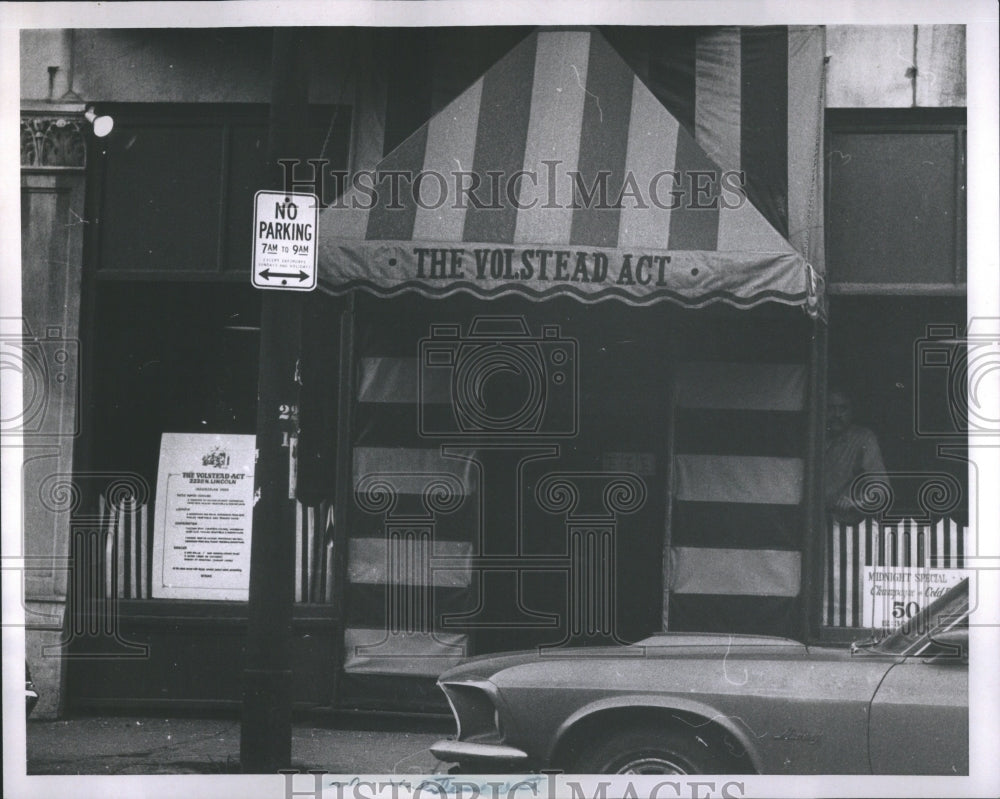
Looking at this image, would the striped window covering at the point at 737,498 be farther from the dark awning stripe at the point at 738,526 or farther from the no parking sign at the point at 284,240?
the no parking sign at the point at 284,240

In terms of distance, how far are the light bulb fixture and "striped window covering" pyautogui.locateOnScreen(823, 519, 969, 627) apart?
16.7ft

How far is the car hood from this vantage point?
5.41 meters

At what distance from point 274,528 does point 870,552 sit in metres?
3.49

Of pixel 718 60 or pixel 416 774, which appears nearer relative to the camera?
pixel 416 774

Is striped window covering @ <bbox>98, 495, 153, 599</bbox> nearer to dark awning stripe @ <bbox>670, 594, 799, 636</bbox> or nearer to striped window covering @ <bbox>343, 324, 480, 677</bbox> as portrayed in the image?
striped window covering @ <bbox>343, 324, 480, 677</bbox>

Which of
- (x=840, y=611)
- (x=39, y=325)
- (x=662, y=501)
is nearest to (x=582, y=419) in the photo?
(x=662, y=501)

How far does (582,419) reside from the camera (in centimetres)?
662

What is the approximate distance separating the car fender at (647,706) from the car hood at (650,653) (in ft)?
0.71

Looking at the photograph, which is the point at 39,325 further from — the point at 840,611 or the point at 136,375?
the point at 840,611

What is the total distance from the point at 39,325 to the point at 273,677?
2.52 metres

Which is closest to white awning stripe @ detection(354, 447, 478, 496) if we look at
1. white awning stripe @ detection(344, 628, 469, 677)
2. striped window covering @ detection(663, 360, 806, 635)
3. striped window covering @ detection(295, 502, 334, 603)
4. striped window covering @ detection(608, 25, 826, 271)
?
striped window covering @ detection(295, 502, 334, 603)

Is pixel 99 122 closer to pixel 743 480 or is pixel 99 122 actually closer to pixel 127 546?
pixel 127 546

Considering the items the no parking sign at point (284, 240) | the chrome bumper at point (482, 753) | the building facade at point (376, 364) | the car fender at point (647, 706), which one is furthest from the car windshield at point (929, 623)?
the no parking sign at point (284, 240)

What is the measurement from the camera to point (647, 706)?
17.5 ft
